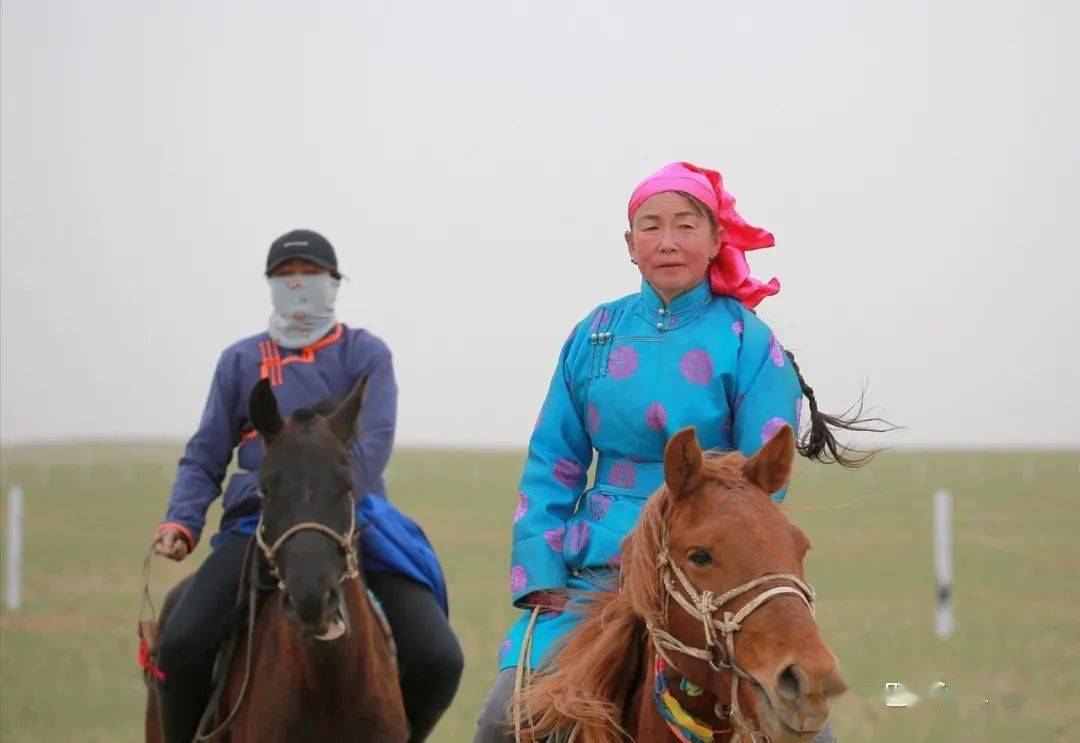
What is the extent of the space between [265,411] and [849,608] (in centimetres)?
1316

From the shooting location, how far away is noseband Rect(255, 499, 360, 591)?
17.6 feet

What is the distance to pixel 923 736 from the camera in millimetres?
9672

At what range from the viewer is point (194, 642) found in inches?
232

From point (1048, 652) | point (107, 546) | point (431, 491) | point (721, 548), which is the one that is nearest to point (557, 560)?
point (721, 548)

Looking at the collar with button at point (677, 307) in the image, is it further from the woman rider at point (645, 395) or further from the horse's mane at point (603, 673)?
the horse's mane at point (603, 673)

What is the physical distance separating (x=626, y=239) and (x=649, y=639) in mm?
1348

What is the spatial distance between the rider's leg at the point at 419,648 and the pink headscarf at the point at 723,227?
258 cm

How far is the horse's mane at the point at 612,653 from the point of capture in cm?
338

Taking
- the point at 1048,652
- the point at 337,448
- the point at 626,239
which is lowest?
the point at 1048,652

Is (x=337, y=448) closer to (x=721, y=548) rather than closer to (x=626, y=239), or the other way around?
(x=626, y=239)

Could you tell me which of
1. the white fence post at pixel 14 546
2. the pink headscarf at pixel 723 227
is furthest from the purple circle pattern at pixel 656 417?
the white fence post at pixel 14 546

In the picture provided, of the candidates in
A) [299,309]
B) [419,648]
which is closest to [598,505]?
[419,648]

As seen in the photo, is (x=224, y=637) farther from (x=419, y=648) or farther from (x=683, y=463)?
(x=683, y=463)

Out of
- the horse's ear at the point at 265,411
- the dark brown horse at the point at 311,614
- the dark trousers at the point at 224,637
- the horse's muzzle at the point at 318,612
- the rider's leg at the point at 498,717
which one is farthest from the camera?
the dark trousers at the point at 224,637
